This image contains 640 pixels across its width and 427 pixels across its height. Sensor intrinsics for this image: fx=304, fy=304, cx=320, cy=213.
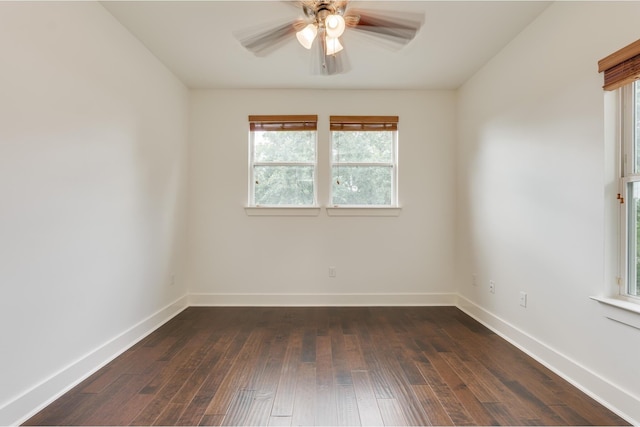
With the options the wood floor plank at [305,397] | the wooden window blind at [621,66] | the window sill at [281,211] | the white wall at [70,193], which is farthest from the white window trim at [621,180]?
the white wall at [70,193]

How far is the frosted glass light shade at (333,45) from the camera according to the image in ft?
5.63

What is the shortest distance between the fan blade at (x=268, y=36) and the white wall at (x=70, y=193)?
1.12m

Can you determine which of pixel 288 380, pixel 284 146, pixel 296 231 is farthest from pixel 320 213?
pixel 288 380

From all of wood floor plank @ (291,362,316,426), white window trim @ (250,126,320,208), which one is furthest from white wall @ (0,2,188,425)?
wood floor plank @ (291,362,316,426)

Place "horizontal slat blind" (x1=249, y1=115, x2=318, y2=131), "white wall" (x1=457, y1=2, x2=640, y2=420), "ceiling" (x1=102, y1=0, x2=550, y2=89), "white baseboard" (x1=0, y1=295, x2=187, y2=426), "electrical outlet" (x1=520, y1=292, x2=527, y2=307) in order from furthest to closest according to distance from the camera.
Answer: "horizontal slat blind" (x1=249, y1=115, x2=318, y2=131) → "electrical outlet" (x1=520, y1=292, x2=527, y2=307) → "ceiling" (x1=102, y1=0, x2=550, y2=89) → "white wall" (x1=457, y1=2, x2=640, y2=420) → "white baseboard" (x1=0, y1=295, x2=187, y2=426)

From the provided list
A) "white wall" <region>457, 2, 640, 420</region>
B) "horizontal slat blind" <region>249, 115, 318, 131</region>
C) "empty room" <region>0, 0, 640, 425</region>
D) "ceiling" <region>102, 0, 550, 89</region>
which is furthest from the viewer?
"horizontal slat blind" <region>249, 115, 318, 131</region>

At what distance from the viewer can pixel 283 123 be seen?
3576 mm

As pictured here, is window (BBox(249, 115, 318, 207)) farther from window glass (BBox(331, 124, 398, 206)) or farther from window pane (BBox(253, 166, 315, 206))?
window glass (BBox(331, 124, 398, 206))

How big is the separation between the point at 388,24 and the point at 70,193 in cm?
214

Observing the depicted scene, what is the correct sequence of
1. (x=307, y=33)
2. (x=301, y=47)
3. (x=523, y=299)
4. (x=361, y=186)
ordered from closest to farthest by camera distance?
1. (x=307, y=33)
2. (x=523, y=299)
3. (x=301, y=47)
4. (x=361, y=186)

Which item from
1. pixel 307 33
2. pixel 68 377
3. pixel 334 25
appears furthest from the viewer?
pixel 68 377

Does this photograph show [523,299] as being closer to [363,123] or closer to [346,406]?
[346,406]

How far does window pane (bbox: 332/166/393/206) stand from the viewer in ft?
12.0

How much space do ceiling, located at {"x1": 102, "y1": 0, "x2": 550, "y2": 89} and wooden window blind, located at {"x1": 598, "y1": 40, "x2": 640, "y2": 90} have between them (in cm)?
75
